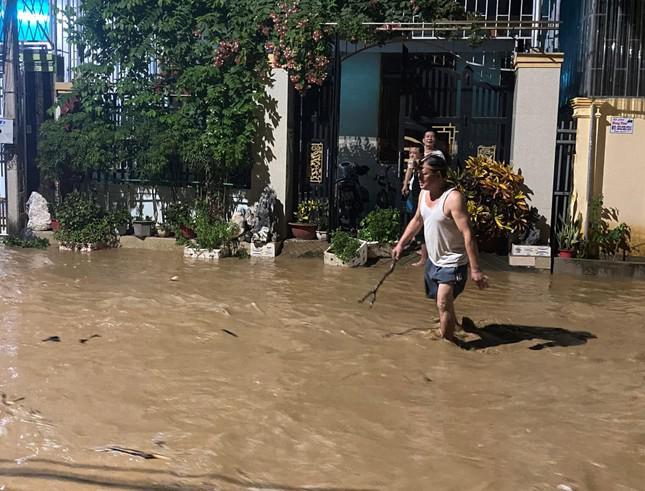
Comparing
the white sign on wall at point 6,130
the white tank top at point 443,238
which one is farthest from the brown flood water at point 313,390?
the white sign on wall at point 6,130

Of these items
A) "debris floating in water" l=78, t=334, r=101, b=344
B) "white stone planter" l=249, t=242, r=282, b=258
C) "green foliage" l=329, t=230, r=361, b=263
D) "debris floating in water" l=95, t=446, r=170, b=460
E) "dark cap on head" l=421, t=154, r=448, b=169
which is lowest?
"debris floating in water" l=95, t=446, r=170, b=460

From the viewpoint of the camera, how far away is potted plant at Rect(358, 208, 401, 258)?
1141cm

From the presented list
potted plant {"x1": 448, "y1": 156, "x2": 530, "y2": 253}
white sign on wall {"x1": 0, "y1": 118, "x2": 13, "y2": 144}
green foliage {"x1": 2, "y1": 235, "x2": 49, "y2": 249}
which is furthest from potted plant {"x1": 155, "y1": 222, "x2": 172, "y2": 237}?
potted plant {"x1": 448, "y1": 156, "x2": 530, "y2": 253}

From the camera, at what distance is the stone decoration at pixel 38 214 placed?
42.3 ft

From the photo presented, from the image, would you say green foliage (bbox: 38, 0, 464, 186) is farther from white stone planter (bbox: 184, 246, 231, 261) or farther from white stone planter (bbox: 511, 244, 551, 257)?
white stone planter (bbox: 511, 244, 551, 257)

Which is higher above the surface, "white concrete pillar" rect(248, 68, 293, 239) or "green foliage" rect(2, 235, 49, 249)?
"white concrete pillar" rect(248, 68, 293, 239)

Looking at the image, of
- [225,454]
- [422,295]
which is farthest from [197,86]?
[225,454]

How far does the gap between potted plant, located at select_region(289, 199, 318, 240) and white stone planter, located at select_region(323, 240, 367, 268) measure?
921 millimetres

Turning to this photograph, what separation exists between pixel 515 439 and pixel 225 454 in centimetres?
187

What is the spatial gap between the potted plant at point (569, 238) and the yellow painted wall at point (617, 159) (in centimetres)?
28

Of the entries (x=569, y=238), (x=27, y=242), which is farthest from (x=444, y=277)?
(x=27, y=242)

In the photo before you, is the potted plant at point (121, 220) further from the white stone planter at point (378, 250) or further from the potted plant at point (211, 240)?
the white stone planter at point (378, 250)

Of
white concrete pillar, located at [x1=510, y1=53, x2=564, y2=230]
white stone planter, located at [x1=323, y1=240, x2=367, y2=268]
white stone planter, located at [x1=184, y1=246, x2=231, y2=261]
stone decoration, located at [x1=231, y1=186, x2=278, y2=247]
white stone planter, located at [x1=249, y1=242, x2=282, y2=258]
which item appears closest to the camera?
white stone planter, located at [x1=323, y1=240, x2=367, y2=268]

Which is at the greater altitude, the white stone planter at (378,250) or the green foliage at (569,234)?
the green foliage at (569,234)
